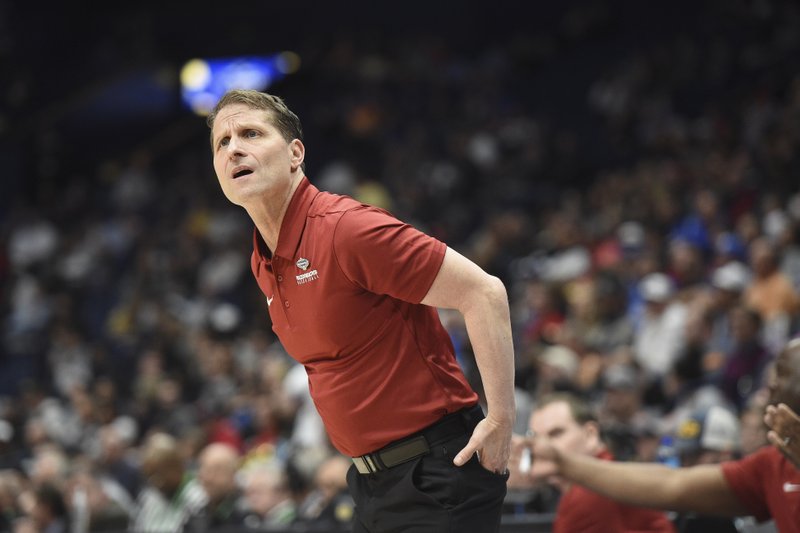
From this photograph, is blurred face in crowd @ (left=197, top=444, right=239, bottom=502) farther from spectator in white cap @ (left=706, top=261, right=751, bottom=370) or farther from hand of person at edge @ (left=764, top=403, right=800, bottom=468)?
hand of person at edge @ (left=764, top=403, right=800, bottom=468)

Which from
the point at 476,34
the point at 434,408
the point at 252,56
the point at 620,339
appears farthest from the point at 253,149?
the point at 252,56

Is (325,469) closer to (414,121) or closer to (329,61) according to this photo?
(414,121)

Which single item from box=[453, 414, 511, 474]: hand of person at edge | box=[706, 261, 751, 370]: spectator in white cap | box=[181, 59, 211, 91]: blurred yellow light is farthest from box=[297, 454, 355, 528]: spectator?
box=[181, 59, 211, 91]: blurred yellow light

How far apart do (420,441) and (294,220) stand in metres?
0.65

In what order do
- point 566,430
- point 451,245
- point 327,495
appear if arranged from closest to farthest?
1. point 566,430
2. point 327,495
3. point 451,245

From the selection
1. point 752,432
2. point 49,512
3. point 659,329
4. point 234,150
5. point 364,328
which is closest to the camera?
point 364,328

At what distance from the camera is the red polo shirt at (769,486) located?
300 cm

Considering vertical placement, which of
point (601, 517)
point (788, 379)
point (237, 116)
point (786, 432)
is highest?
point (237, 116)

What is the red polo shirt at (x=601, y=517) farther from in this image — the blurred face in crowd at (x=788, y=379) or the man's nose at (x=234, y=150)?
the man's nose at (x=234, y=150)

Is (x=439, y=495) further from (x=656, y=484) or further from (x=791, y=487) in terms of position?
(x=791, y=487)

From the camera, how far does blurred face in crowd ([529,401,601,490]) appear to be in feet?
12.7

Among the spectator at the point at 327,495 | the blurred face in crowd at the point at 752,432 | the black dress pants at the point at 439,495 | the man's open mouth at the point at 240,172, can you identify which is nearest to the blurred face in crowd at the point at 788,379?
the black dress pants at the point at 439,495

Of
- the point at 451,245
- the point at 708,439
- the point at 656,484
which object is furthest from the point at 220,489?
the point at 451,245

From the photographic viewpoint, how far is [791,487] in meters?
3.01
